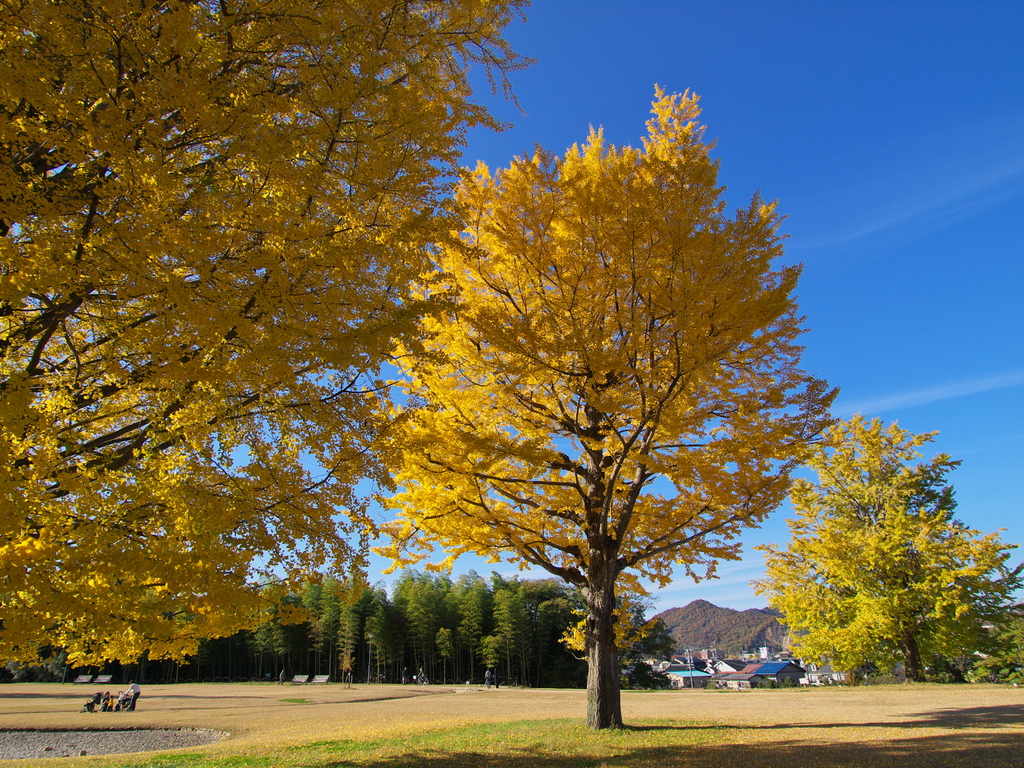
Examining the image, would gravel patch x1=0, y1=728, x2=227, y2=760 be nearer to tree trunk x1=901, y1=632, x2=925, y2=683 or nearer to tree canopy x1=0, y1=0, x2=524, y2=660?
tree canopy x1=0, y1=0, x2=524, y2=660

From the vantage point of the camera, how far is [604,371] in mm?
6035

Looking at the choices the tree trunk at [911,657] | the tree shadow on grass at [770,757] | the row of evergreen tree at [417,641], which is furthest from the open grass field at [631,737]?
the row of evergreen tree at [417,641]

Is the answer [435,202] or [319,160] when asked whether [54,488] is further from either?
[435,202]

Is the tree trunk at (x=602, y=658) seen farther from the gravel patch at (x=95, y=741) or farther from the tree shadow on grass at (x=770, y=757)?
the gravel patch at (x=95, y=741)

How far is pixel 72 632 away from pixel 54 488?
1.20m

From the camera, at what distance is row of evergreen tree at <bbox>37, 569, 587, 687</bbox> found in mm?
36781

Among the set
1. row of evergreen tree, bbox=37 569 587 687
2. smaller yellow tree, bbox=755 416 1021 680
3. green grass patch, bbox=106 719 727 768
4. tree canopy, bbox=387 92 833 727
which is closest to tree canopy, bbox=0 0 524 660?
tree canopy, bbox=387 92 833 727

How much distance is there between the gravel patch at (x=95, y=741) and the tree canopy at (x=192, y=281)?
21.5 feet

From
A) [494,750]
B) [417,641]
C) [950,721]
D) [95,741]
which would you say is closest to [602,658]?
[494,750]

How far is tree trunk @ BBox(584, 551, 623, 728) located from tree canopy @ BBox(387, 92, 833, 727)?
2cm

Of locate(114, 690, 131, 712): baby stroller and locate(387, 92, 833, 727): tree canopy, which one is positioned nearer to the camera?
locate(387, 92, 833, 727): tree canopy

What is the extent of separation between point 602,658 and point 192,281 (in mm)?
7148

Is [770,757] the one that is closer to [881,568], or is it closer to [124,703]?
[881,568]

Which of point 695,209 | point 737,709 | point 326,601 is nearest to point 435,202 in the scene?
point 695,209
